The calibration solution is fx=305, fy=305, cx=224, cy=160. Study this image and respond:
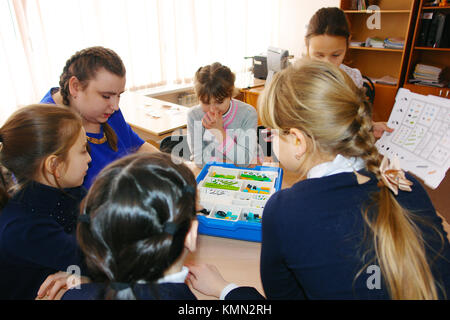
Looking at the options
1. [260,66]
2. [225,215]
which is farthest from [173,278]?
[260,66]

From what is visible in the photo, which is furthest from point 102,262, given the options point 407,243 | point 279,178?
point 279,178

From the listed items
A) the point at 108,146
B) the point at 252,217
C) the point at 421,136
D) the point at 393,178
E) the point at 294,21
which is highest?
the point at 294,21

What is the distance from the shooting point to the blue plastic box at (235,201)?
1.03 meters

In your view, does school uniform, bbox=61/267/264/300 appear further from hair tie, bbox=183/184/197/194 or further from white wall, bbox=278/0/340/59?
white wall, bbox=278/0/340/59

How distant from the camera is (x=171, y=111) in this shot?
2.54m

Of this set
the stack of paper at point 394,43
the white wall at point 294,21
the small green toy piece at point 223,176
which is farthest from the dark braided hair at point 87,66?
the white wall at point 294,21

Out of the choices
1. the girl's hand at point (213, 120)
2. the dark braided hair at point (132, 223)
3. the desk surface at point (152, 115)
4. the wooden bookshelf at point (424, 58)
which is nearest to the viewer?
the dark braided hair at point (132, 223)

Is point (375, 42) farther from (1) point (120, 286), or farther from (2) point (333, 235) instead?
(1) point (120, 286)

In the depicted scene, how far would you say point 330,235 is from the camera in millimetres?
634

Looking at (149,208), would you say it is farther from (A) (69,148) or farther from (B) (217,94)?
(B) (217,94)

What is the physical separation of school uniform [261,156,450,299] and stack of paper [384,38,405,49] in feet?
9.98

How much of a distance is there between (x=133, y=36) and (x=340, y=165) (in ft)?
9.39

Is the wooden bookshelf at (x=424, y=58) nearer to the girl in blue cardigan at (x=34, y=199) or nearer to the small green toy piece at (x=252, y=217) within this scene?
the small green toy piece at (x=252, y=217)

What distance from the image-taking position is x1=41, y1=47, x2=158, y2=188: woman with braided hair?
4.09 ft
